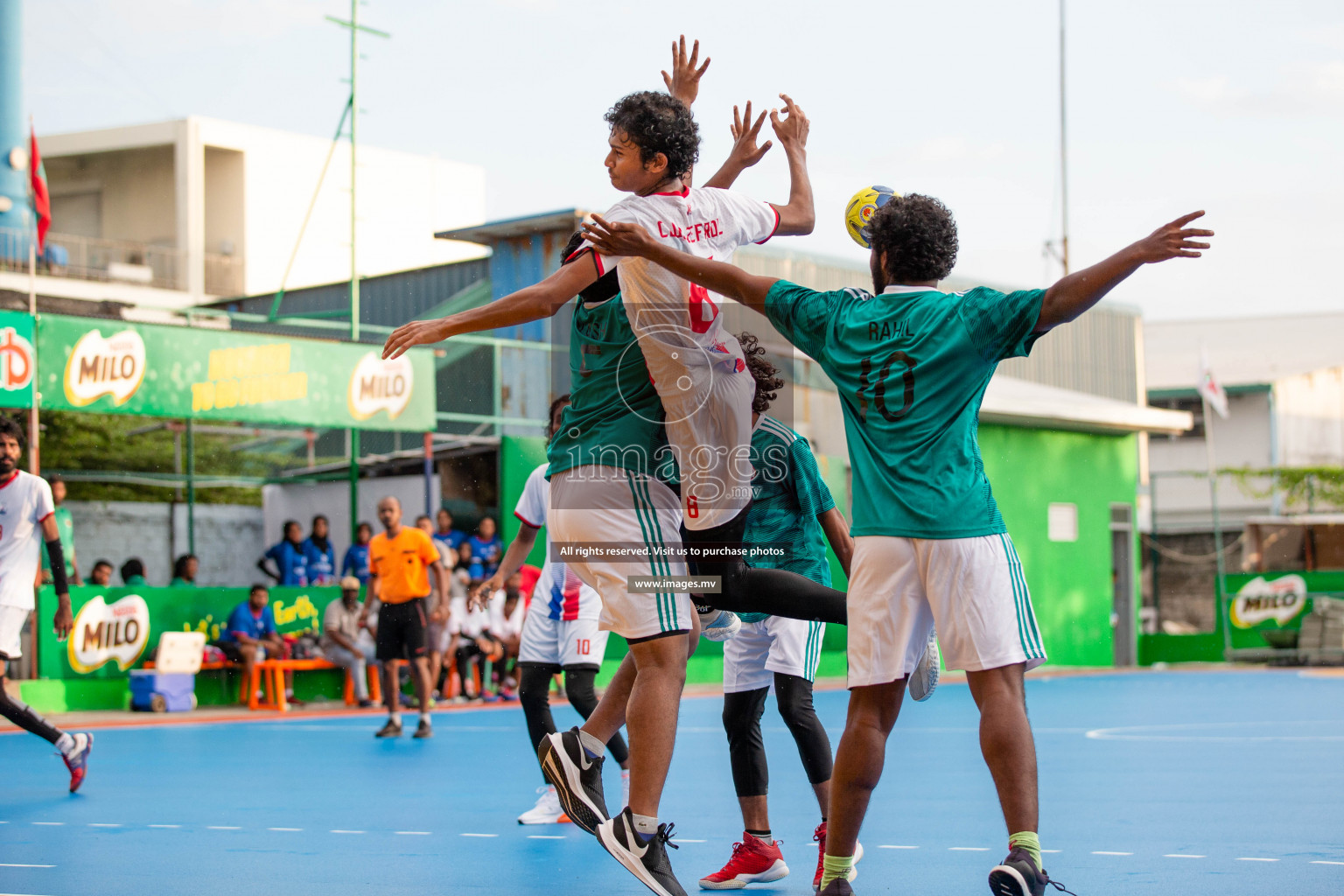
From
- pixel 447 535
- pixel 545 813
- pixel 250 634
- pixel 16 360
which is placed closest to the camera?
pixel 545 813

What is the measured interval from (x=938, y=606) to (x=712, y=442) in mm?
879

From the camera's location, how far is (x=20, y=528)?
314 inches

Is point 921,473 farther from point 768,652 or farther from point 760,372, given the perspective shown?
point 768,652

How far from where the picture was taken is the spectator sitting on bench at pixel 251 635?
595 inches

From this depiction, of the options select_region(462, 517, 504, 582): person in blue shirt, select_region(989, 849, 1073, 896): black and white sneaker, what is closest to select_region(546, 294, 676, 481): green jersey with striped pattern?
select_region(989, 849, 1073, 896): black and white sneaker

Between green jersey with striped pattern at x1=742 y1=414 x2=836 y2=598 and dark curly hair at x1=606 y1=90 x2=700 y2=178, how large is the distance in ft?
4.11

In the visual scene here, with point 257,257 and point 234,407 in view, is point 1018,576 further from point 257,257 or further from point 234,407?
point 257,257

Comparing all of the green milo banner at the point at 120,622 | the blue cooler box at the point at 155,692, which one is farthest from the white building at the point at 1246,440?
the blue cooler box at the point at 155,692

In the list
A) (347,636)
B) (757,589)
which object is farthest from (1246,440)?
(757,589)

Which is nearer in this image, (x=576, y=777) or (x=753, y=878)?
(x=576, y=777)

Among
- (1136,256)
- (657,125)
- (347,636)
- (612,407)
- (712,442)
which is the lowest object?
(347,636)

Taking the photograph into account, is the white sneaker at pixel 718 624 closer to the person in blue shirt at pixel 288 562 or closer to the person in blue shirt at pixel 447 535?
the person in blue shirt at pixel 447 535

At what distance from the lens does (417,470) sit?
18844 mm

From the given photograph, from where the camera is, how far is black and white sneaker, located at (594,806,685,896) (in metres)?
4.07
